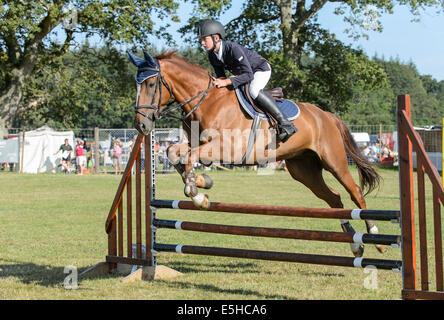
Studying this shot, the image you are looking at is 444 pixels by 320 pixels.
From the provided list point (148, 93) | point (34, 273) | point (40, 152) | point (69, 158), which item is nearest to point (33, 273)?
point (34, 273)

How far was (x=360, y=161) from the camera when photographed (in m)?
6.59

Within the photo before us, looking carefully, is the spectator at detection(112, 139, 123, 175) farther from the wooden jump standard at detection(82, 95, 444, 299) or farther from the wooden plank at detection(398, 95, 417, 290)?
the wooden plank at detection(398, 95, 417, 290)

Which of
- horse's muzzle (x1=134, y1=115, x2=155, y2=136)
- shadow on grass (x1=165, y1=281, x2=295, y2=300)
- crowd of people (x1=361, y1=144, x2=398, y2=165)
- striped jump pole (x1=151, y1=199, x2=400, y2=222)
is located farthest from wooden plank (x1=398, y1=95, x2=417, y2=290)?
crowd of people (x1=361, y1=144, x2=398, y2=165)

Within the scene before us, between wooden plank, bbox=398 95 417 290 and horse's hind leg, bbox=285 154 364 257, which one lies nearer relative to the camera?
wooden plank, bbox=398 95 417 290

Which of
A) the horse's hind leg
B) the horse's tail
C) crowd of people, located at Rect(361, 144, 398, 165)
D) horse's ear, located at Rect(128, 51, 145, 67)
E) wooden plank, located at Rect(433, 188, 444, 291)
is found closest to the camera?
wooden plank, located at Rect(433, 188, 444, 291)

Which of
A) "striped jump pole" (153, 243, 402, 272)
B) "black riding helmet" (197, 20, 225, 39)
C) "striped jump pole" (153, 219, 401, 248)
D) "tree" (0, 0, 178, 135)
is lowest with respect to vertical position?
"striped jump pole" (153, 243, 402, 272)

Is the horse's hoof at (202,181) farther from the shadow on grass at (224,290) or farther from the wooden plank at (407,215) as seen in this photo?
the wooden plank at (407,215)

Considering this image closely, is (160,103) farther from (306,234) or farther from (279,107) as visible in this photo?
(306,234)

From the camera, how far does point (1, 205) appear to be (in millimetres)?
13258

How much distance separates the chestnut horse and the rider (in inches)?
5.3

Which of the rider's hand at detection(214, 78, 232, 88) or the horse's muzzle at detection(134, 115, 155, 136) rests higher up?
the rider's hand at detection(214, 78, 232, 88)

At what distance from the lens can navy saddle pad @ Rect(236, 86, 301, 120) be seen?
5.44 m

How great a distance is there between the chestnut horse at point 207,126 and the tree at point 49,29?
61.8ft
